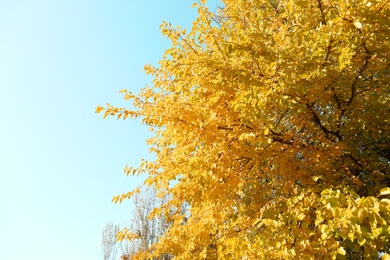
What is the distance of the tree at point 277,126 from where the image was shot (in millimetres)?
2496

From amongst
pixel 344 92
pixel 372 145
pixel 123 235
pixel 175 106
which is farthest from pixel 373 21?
pixel 123 235

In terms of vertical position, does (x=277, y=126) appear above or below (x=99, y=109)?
below

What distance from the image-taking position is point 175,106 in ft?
10.8

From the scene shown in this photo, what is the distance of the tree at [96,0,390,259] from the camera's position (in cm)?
250

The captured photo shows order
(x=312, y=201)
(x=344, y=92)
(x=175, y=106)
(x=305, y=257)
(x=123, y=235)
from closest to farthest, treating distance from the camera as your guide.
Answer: (x=305, y=257) → (x=312, y=201) → (x=175, y=106) → (x=344, y=92) → (x=123, y=235)

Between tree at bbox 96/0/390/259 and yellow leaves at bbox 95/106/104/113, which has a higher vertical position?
yellow leaves at bbox 95/106/104/113

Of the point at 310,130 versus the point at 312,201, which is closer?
the point at 312,201

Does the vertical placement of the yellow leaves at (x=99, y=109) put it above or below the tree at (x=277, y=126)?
above

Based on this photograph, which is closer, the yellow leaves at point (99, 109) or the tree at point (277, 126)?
the tree at point (277, 126)

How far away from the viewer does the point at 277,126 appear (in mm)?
3416

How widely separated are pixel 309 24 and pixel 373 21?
85cm

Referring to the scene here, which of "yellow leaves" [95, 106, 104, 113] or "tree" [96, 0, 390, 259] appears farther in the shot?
"yellow leaves" [95, 106, 104, 113]

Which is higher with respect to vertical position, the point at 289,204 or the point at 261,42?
the point at 261,42

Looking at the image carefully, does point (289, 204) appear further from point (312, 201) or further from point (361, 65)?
point (361, 65)
